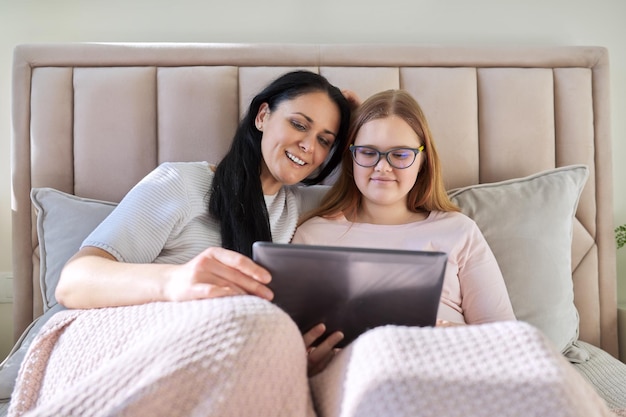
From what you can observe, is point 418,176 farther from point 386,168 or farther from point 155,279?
point 155,279

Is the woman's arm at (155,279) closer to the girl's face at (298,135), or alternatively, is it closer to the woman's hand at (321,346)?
the woman's hand at (321,346)

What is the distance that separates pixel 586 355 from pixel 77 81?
5.18 feet

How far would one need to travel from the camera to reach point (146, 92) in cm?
164

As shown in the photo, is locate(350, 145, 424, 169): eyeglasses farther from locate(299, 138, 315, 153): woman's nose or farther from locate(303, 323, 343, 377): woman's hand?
locate(303, 323, 343, 377): woman's hand

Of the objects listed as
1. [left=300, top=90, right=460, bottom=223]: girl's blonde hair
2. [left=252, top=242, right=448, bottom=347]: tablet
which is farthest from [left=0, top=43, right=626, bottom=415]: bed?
[left=252, top=242, right=448, bottom=347]: tablet

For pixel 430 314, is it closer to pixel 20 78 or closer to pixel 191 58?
pixel 191 58

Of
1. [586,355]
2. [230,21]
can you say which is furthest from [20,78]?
[586,355]

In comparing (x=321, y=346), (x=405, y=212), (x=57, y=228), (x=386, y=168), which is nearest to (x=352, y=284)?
(x=321, y=346)

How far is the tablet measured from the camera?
2.72 ft

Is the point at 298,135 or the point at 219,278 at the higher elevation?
the point at 298,135

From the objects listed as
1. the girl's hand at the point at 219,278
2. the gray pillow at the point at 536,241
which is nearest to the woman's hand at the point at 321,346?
the girl's hand at the point at 219,278

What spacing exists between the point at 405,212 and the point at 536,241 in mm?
336

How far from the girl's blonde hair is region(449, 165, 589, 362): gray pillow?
0.39 ft

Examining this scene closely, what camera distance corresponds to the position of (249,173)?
1.38 metres
